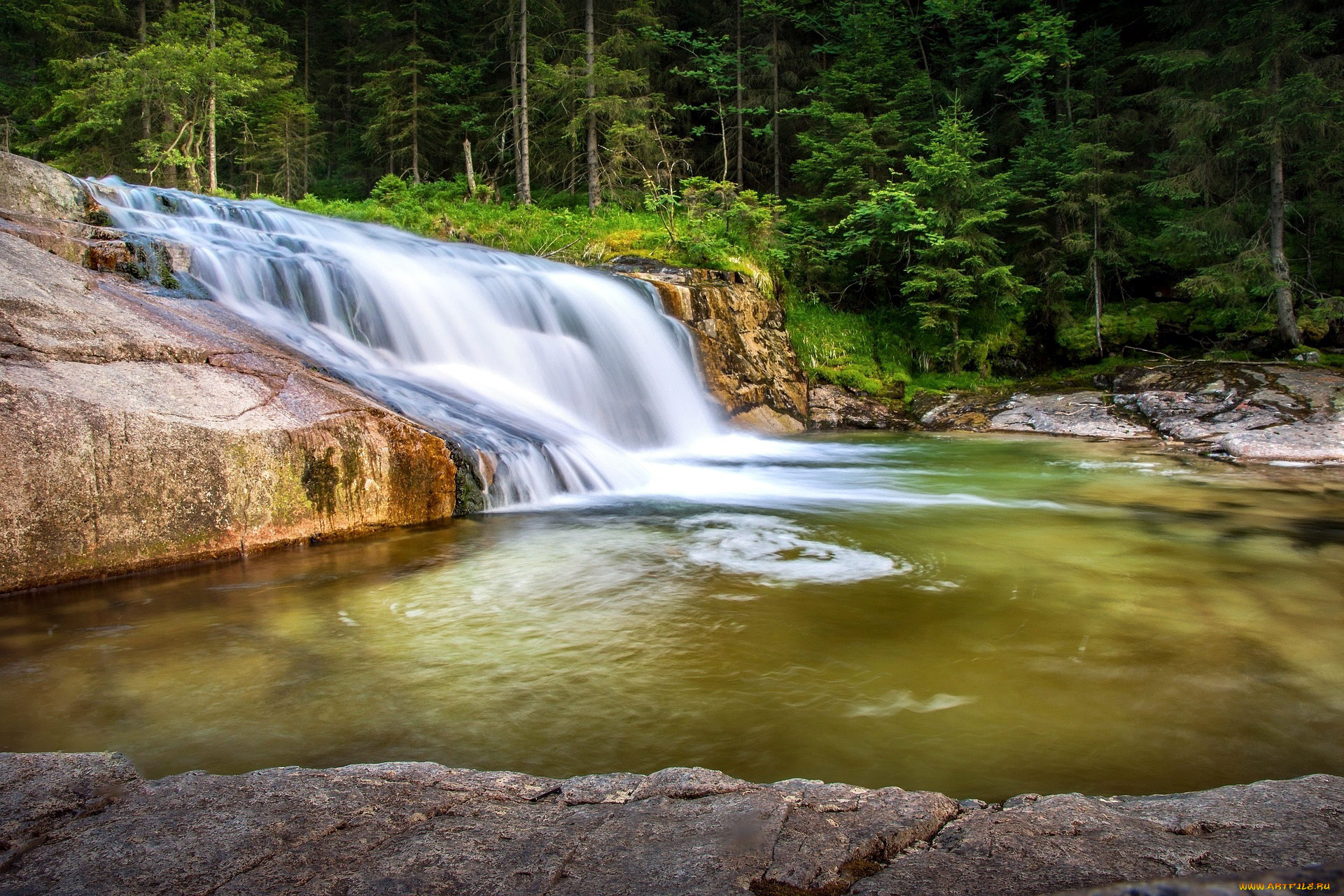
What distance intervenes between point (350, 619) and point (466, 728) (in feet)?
4.24

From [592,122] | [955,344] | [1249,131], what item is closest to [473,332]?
[955,344]

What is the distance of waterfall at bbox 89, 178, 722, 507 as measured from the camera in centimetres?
638

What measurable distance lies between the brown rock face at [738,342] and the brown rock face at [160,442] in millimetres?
6789

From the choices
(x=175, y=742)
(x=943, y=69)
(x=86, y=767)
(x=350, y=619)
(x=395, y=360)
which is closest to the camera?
(x=86, y=767)

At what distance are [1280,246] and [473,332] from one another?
1218 cm

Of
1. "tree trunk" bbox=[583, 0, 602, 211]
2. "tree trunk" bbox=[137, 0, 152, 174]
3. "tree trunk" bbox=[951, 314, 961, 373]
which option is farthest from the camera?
"tree trunk" bbox=[137, 0, 152, 174]

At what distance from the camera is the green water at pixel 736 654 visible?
2.24 meters

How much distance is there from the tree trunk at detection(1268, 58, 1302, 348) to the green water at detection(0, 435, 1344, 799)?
7950 mm

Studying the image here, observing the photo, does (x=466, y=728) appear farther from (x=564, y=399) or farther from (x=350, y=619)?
(x=564, y=399)

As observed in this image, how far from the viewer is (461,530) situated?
202 inches

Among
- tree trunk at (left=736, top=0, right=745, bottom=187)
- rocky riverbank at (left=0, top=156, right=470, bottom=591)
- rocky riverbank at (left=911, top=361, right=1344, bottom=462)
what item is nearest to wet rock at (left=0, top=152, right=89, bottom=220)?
rocky riverbank at (left=0, top=156, right=470, bottom=591)

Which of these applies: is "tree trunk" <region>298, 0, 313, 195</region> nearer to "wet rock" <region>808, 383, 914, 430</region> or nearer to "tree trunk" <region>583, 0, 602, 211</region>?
"tree trunk" <region>583, 0, 602, 211</region>

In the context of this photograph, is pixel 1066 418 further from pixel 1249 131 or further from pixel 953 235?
pixel 1249 131

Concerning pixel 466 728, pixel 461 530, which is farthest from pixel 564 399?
pixel 466 728
